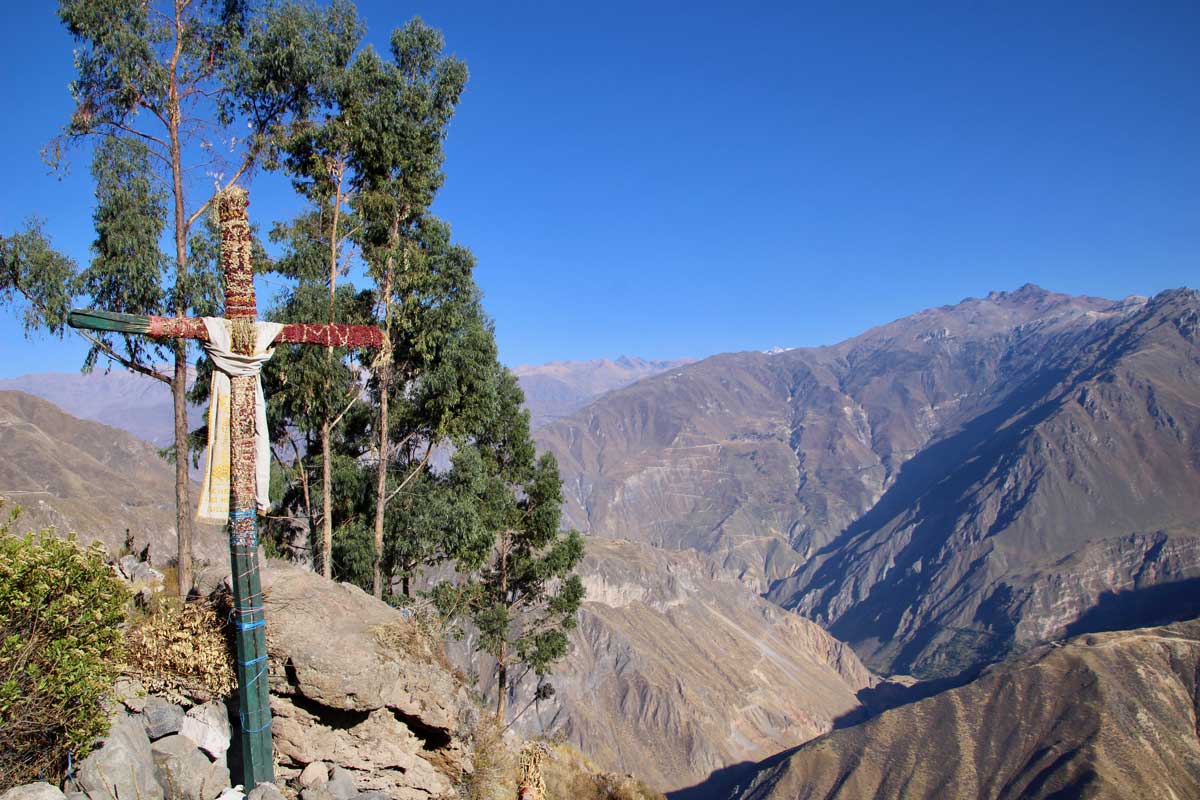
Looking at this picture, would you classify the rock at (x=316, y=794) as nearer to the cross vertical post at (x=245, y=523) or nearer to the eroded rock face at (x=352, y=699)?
the eroded rock face at (x=352, y=699)

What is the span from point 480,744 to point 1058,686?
387ft

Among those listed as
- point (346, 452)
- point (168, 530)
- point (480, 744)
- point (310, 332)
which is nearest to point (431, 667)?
point (480, 744)

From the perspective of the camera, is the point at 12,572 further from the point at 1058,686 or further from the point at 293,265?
the point at 1058,686

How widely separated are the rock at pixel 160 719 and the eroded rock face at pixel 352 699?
105 cm

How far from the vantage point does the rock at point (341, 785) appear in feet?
27.9

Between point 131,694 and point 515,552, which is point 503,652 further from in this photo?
point 131,694

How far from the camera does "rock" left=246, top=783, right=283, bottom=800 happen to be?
7.66m

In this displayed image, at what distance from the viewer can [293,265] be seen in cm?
1795

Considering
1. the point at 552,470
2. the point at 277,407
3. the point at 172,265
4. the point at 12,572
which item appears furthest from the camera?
the point at 552,470

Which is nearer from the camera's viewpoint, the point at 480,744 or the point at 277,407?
the point at 480,744

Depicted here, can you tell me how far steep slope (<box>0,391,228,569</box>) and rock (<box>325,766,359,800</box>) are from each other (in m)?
57.5

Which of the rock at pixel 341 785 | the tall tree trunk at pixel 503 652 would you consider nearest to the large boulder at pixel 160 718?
the rock at pixel 341 785

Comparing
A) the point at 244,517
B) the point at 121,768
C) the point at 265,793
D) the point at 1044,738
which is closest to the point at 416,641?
the point at 265,793

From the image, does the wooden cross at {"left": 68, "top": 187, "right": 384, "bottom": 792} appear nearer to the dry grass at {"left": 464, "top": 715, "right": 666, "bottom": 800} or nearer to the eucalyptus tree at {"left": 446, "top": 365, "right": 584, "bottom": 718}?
the dry grass at {"left": 464, "top": 715, "right": 666, "bottom": 800}
